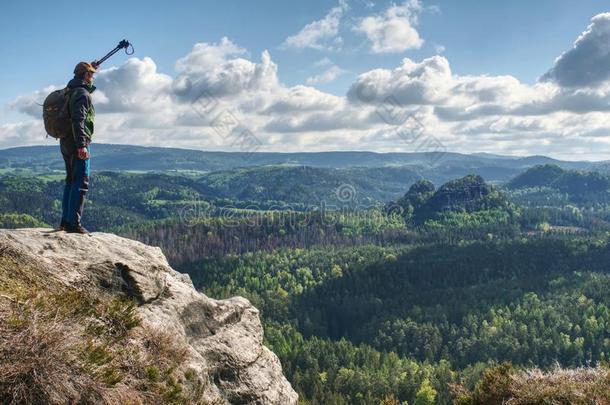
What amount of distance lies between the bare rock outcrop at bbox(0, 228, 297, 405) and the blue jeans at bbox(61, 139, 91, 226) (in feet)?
3.42

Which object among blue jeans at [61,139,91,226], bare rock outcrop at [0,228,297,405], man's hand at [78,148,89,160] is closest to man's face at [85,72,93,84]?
blue jeans at [61,139,91,226]

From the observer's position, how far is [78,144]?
1981 cm

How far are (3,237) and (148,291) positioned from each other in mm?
5593

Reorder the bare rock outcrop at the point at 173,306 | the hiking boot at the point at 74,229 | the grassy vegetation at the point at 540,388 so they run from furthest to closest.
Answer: the hiking boot at the point at 74,229
the bare rock outcrop at the point at 173,306
the grassy vegetation at the point at 540,388

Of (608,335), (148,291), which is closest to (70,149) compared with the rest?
(148,291)

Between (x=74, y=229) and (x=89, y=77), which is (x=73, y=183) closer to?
(x=74, y=229)

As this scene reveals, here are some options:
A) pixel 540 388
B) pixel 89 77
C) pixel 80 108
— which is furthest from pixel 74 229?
pixel 540 388

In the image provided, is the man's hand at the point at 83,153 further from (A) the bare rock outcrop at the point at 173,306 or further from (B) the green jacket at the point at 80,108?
(A) the bare rock outcrop at the point at 173,306

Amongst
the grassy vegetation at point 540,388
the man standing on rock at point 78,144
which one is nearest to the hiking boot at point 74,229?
the man standing on rock at point 78,144

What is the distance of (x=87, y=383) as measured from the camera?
39.1 ft

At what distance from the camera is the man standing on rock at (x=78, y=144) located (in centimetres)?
1966

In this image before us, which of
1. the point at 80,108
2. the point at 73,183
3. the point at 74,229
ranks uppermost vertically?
the point at 80,108

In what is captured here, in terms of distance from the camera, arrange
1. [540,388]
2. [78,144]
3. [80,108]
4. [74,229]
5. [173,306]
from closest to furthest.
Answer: [540,388]
[80,108]
[78,144]
[173,306]
[74,229]

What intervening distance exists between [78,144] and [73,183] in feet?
6.07
